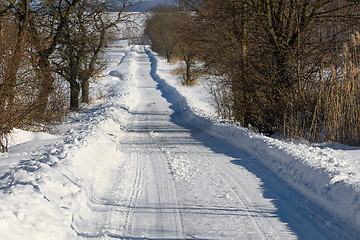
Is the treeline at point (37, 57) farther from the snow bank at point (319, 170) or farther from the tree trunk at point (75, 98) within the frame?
the snow bank at point (319, 170)

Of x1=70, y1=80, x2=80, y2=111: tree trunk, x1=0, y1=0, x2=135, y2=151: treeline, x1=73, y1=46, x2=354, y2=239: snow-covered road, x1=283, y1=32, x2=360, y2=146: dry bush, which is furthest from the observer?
x1=70, y1=80, x2=80, y2=111: tree trunk

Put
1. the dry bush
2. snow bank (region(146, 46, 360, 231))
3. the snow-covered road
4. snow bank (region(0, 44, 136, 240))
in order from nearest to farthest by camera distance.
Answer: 1. snow bank (region(0, 44, 136, 240))
2. the snow-covered road
3. snow bank (region(146, 46, 360, 231))
4. the dry bush

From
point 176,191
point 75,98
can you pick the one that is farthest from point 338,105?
point 75,98

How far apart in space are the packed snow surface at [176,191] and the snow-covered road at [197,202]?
0.05 ft

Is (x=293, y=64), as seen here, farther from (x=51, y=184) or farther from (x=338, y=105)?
(x=51, y=184)

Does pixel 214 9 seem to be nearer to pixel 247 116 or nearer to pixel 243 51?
pixel 243 51

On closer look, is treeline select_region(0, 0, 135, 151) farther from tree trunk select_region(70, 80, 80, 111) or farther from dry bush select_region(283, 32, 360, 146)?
dry bush select_region(283, 32, 360, 146)

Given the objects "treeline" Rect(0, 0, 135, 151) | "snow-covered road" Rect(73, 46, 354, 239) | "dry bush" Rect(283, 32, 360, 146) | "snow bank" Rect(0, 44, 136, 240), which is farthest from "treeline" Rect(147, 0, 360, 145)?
"treeline" Rect(0, 0, 135, 151)

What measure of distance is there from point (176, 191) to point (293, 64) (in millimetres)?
5749

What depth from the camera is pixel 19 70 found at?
8586mm

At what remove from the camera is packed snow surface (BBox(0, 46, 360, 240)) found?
4211 millimetres

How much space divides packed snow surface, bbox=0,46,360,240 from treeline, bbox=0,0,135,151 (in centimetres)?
101

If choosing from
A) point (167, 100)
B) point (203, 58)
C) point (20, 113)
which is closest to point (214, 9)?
point (203, 58)

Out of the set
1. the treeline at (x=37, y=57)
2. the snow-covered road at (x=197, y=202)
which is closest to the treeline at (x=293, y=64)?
the snow-covered road at (x=197, y=202)
